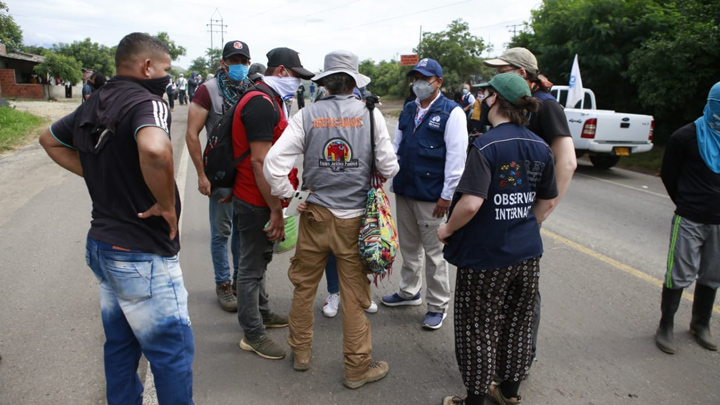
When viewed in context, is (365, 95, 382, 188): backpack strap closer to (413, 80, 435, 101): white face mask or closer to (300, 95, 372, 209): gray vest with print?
(300, 95, 372, 209): gray vest with print

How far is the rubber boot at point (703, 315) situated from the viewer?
3.68 m

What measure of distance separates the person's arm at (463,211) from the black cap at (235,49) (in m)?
2.37

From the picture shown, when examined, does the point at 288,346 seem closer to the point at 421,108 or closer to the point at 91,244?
the point at 91,244

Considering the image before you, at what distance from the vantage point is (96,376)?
10.3 ft

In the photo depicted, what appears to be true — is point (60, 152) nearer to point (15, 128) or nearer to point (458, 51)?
point (15, 128)

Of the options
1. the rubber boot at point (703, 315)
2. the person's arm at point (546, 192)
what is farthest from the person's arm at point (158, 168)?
the rubber boot at point (703, 315)

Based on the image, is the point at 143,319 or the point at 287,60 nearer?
the point at 143,319

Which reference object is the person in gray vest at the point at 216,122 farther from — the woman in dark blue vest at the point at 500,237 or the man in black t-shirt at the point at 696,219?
the man in black t-shirt at the point at 696,219

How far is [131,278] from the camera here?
2273 millimetres

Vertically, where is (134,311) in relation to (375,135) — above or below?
below

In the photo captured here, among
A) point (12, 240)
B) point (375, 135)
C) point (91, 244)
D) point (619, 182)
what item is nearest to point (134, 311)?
point (91, 244)

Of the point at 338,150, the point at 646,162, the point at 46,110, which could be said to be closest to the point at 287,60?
the point at 338,150

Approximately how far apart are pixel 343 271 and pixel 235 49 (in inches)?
83.3

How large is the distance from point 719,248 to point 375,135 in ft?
8.56
